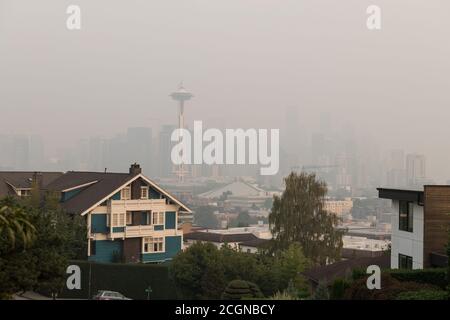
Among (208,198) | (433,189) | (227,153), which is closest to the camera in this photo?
(433,189)

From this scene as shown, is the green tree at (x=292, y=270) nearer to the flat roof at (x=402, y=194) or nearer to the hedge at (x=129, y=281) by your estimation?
the hedge at (x=129, y=281)

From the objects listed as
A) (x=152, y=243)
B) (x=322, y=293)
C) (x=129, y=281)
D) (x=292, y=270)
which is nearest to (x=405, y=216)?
(x=322, y=293)

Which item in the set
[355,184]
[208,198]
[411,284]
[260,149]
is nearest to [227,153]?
[260,149]

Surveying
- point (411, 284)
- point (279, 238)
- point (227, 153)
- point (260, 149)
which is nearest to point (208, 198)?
point (279, 238)

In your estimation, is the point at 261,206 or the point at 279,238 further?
the point at 261,206

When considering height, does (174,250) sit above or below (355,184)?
below

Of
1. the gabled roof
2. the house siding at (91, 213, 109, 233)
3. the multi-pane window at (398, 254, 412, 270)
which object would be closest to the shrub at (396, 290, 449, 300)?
the multi-pane window at (398, 254, 412, 270)
